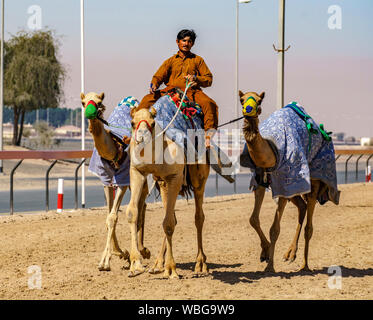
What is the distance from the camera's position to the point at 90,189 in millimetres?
28391

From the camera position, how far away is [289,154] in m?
9.68

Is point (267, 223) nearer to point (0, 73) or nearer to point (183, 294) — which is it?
point (183, 294)

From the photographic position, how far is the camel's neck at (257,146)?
898 centimetres

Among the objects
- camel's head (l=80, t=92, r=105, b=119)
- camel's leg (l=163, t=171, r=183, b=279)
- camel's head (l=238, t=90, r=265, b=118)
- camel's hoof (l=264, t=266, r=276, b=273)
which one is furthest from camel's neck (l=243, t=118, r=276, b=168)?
camel's head (l=80, t=92, r=105, b=119)

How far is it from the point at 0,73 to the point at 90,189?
926 centimetres

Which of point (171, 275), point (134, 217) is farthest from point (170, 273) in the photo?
point (134, 217)

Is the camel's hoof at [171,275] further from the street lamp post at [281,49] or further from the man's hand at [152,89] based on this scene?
the street lamp post at [281,49]

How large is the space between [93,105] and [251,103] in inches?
71.6

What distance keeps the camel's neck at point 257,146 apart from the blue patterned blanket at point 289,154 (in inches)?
8.3

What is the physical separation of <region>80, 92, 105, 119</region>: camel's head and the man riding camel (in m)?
0.84

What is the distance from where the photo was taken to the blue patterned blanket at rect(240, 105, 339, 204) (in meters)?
9.64

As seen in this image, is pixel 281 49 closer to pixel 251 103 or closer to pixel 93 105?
pixel 251 103

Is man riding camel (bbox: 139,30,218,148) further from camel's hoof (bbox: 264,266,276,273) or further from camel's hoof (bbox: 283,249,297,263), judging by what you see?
camel's hoof (bbox: 283,249,297,263)
